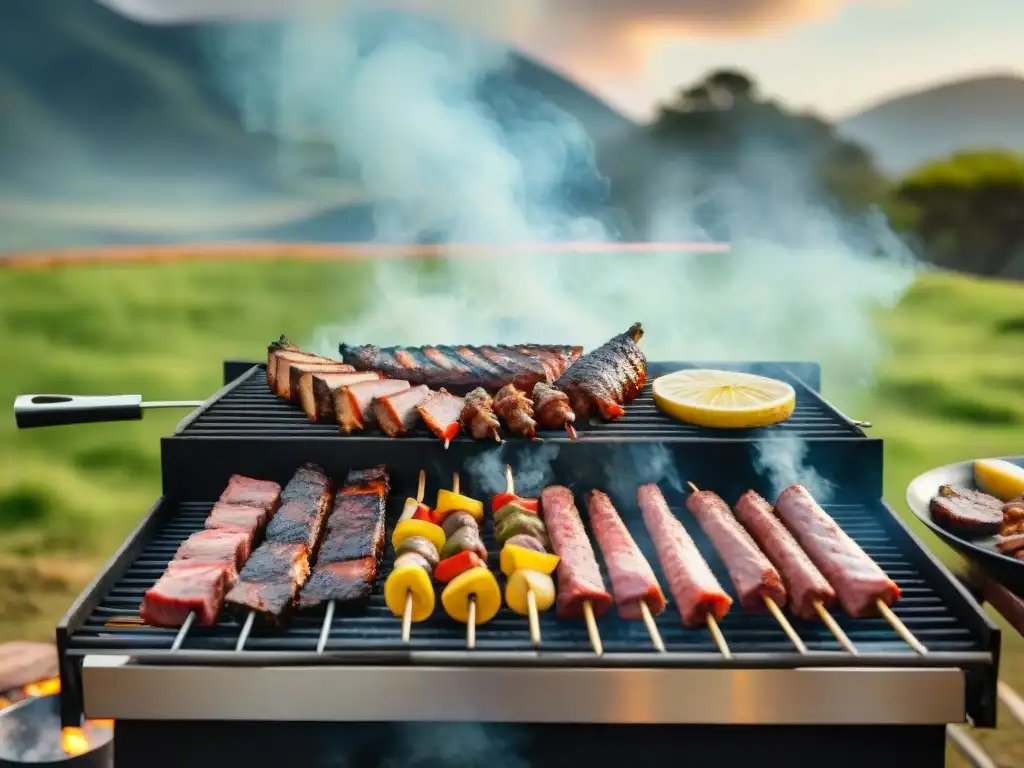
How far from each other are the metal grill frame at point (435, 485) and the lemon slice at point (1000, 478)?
44cm

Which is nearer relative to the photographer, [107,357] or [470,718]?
[470,718]

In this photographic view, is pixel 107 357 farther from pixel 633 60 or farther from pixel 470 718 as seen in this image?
pixel 470 718

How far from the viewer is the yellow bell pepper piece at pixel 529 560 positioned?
294cm

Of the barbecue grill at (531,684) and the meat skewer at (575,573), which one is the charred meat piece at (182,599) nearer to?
the barbecue grill at (531,684)

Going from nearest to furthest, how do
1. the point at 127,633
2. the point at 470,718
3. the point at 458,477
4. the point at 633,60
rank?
the point at 470,718 → the point at 127,633 → the point at 458,477 → the point at 633,60

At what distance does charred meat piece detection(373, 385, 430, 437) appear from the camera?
3.83 m

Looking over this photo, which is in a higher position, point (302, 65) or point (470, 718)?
point (302, 65)

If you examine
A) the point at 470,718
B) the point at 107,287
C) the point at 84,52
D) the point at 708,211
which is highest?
the point at 84,52

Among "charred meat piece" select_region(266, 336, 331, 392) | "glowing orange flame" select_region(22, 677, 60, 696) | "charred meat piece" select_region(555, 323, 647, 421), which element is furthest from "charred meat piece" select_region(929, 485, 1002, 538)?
"glowing orange flame" select_region(22, 677, 60, 696)

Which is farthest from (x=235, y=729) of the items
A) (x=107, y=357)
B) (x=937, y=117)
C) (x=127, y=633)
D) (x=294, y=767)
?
(x=937, y=117)

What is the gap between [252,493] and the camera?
3.54 m

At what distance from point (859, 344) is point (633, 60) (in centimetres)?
355

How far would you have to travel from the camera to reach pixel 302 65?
8672 millimetres

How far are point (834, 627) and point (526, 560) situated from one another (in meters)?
0.92
